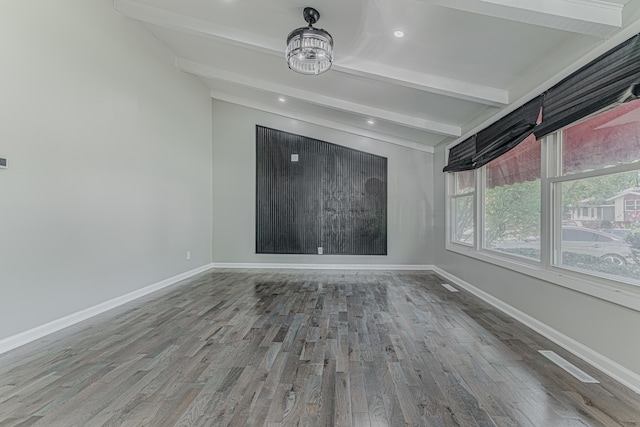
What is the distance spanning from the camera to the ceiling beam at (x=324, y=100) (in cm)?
487

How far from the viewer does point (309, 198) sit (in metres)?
6.35

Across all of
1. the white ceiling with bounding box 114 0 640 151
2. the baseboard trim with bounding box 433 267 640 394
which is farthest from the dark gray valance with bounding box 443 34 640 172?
the baseboard trim with bounding box 433 267 640 394

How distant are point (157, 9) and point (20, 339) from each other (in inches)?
139

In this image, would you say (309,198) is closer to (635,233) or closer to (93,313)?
→ (93,313)

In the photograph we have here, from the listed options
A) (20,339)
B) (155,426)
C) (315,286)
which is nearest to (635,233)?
(155,426)

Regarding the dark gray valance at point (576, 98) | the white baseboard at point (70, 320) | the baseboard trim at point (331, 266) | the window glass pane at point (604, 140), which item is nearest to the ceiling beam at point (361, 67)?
the dark gray valance at point (576, 98)

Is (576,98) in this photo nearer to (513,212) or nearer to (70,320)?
(513,212)

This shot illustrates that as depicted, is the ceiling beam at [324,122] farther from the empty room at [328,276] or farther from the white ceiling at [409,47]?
the white ceiling at [409,47]

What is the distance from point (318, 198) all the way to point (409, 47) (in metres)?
3.65

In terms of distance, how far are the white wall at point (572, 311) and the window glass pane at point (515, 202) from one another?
1.07 feet

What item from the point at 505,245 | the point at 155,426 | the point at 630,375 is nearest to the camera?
the point at 155,426

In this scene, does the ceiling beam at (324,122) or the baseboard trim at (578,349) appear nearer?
the baseboard trim at (578,349)

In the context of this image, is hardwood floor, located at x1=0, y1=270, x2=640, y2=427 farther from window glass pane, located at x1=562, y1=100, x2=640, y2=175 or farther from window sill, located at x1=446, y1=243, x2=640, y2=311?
window glass pane, located at x1=562, y1=100, x2=640, y2=175

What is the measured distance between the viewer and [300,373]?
7.14ft
